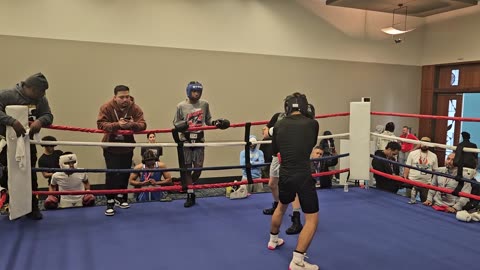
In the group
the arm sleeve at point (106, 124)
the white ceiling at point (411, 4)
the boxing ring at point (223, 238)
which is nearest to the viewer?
the boxing ring at point (223, 238)

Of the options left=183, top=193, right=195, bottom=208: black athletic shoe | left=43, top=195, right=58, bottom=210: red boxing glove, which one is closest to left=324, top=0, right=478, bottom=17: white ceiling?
left=183, top=193, right=195, bottom=208: black athletic shoe

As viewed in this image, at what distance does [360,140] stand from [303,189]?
1708 millimetres

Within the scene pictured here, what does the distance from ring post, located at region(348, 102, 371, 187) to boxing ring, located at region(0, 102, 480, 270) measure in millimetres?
409

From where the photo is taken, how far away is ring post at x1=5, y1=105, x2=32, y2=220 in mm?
2494

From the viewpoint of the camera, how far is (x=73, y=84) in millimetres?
5254

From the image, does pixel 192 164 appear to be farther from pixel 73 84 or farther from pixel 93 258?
pixel 73 84

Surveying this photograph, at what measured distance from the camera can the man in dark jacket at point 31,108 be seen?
2480 millimetres

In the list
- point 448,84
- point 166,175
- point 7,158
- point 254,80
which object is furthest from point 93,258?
point 448,84

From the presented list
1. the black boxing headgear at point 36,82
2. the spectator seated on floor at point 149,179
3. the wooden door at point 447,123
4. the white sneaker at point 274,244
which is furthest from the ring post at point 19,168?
the wooden door at point 447,123

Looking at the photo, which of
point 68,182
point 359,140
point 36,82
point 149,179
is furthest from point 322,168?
point 36,82

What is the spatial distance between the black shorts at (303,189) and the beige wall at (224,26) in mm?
4155

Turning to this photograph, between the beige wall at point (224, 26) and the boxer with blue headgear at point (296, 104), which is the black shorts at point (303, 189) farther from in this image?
the beige wall at point (224, 26)

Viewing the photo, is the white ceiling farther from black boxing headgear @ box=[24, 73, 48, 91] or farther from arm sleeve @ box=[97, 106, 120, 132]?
black boxing headgear @ box=[24, 73, 48, 91]

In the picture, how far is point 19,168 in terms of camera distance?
8.43ft
